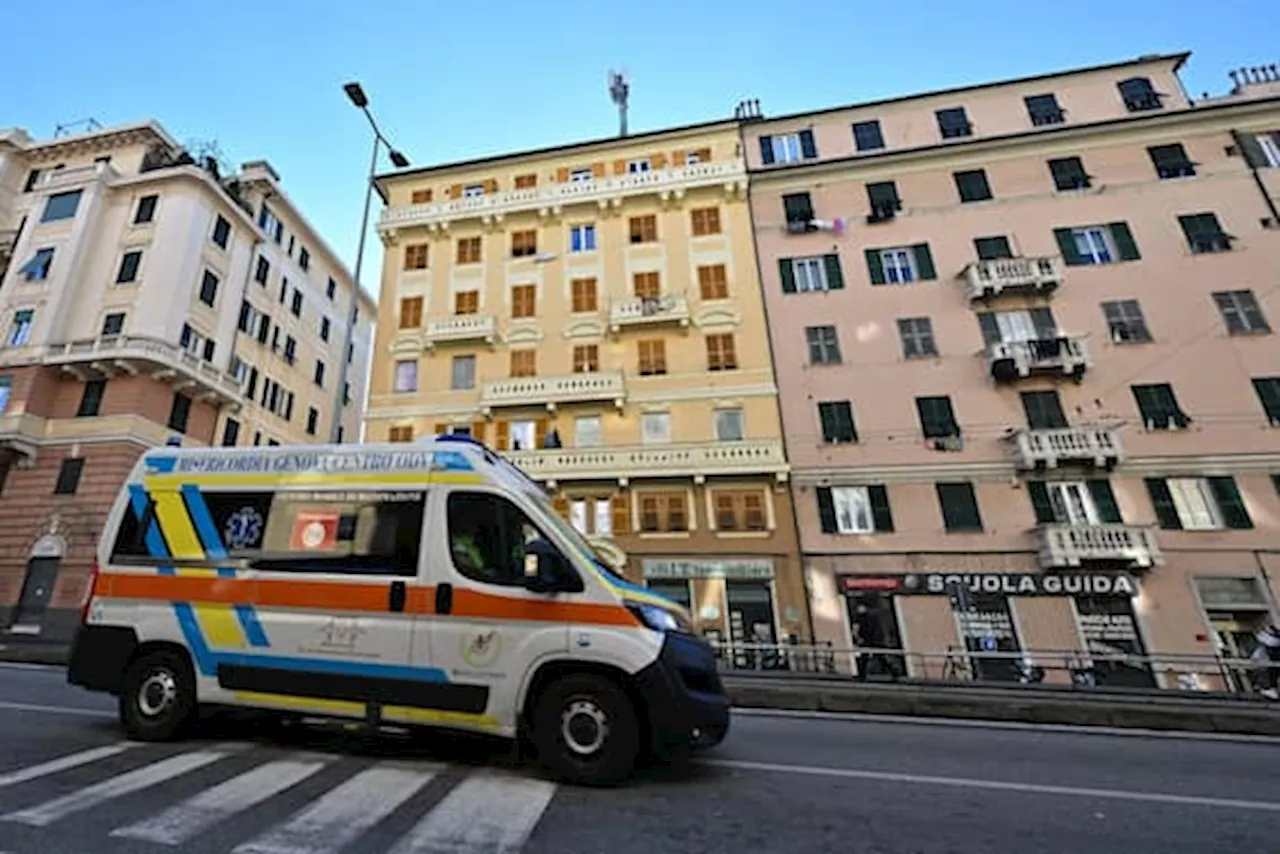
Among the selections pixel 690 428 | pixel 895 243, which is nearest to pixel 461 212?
pixel 690 428

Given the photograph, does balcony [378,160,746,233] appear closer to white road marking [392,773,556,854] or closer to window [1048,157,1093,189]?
window [1048,157,1093,189]

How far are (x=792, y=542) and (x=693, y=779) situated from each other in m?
16.2

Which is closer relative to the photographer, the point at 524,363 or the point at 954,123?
the point at 524,363

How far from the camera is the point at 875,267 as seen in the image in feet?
78.4

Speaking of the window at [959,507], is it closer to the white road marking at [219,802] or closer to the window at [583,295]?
the window at [583,295]

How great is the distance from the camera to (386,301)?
26.7 metres

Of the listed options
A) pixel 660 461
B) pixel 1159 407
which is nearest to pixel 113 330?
pixel 660 461

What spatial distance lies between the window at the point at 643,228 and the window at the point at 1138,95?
2078cm

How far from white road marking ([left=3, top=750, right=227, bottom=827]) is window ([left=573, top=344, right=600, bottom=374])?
19.8m

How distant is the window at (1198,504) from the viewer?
59.2 feet

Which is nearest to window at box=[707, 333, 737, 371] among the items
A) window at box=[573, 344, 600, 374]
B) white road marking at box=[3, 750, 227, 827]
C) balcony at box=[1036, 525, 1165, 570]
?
window at box=[573, 344, 600, 374]

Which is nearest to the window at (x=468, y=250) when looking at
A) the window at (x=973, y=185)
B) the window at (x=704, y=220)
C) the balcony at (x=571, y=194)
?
the balcony at (x=571, y=194)

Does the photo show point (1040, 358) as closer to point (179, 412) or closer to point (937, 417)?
point (937, 417)

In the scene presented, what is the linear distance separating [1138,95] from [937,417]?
17877mm
